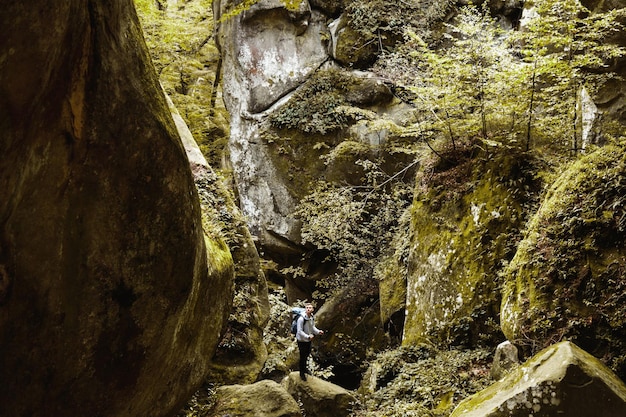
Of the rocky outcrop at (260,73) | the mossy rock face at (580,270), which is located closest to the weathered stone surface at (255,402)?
the mossy rock face at (580,270)

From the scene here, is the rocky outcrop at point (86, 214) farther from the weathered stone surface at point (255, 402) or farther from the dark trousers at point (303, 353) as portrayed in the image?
the dark trousers at point (303, 353)

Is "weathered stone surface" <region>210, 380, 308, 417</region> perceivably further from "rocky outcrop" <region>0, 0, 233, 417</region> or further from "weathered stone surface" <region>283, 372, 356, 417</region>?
"rocky outcrop" <region>0, 0, 233, 417</region>

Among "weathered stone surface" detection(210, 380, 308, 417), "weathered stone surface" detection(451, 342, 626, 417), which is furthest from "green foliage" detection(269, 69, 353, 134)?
"weathered stone surface" detection(451, 342, 626, 417)

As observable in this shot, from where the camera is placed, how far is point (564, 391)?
12.6 ft

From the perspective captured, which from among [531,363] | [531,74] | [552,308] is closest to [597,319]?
[552,308]

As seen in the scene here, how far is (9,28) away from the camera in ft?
7.90

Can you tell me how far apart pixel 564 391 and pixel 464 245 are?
4.85 m

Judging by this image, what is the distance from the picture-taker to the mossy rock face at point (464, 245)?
26.0ft

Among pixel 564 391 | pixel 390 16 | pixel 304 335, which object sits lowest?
pixel 304 335

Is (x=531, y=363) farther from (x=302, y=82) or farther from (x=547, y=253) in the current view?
(x=302, y=82)

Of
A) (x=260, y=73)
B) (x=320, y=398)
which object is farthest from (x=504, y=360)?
(x=260, y=73)

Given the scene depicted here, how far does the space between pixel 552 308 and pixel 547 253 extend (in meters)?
0.74

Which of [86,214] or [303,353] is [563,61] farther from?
[86,214]

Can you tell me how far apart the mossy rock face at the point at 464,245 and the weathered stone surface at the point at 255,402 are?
2.79m
